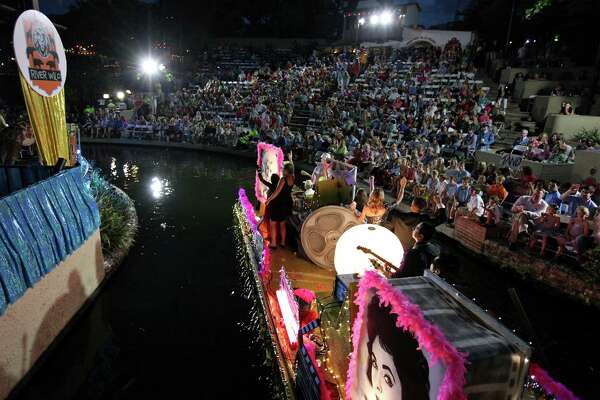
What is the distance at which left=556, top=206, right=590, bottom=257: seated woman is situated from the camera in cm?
848

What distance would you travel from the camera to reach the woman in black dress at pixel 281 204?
26.9ft

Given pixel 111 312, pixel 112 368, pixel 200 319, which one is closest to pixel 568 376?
pixel 200 319

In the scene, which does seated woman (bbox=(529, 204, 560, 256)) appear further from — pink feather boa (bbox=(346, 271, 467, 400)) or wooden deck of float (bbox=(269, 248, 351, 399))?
pink feather boa (bbox=(346, 271, 467, 400))

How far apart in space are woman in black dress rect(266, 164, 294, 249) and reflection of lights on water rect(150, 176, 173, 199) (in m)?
7.70

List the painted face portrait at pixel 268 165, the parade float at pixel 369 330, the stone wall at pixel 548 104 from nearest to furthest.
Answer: the parade float at pixel 369 330 < the painted face portrait at pixel 268 165 < the stone wall at pixel 548 104

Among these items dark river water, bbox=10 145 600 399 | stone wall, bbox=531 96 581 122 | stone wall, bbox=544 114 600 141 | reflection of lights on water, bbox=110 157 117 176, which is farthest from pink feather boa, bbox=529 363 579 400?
reflection of lights on water, bbox=110 157 117 176

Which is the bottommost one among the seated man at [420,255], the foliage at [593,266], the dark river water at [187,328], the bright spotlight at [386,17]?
the dark river water at [187,328]

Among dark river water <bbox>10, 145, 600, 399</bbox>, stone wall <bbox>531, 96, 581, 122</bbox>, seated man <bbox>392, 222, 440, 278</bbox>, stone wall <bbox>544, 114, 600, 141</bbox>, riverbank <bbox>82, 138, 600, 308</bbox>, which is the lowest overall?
dark river water <bbox>10, 145, 600, 399</bbox>

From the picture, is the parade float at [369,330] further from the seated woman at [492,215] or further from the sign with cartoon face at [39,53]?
the sign with cartoon face at [39,53]

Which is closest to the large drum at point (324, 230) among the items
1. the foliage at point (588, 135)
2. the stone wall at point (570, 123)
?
the foliage at point (588, 135)

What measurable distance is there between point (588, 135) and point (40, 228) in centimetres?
1762

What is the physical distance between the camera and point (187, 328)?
7312 millimetres

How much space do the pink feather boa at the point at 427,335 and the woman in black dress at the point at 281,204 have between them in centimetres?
500

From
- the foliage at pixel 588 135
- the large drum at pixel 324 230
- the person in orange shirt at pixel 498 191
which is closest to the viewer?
the large drum at pixel 324 230
